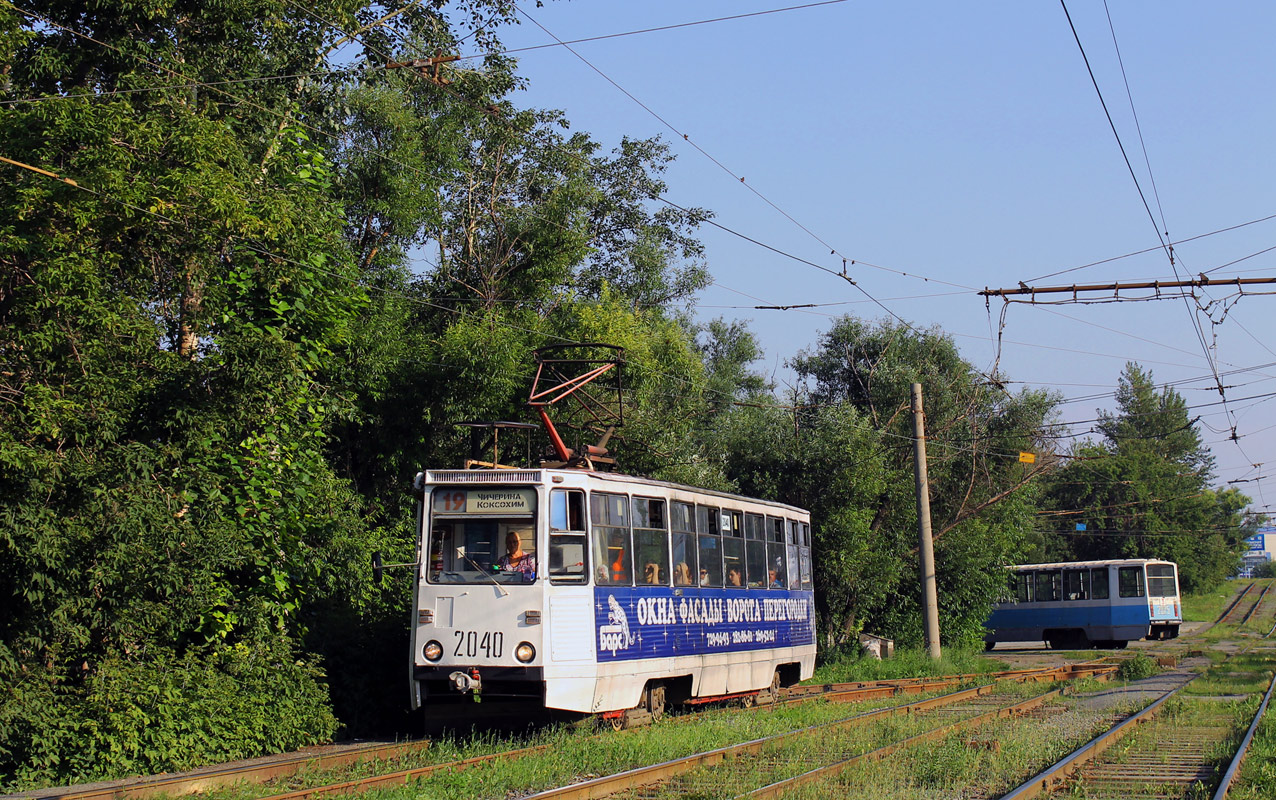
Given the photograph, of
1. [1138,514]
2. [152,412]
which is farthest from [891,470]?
[1138,514]

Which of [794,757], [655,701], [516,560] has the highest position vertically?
[516,560]

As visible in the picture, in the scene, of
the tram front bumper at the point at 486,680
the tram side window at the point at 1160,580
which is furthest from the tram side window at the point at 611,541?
the tram side window at the point at 1160,580

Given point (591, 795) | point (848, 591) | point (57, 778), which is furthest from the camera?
point (848, 591)

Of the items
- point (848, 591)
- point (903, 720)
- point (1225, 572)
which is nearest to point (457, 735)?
point (903, 720)

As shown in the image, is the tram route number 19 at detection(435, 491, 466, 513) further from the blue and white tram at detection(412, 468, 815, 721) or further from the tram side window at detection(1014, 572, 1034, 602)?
the tram side window at detection(1014, 572, 1034, 602)

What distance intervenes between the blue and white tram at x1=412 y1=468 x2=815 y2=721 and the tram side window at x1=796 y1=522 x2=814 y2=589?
213 inches

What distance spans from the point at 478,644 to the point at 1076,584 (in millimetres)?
33607

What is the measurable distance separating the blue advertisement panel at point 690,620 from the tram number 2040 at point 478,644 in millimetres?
1185

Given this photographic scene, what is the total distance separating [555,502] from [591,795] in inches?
174

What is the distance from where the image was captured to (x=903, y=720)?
15398 millimetres

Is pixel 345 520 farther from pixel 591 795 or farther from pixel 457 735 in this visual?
pixel 591 795

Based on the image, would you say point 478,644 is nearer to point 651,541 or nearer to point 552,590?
point 552,590

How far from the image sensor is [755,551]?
18438mm

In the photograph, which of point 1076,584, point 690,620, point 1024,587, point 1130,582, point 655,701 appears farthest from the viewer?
point 1024,587
